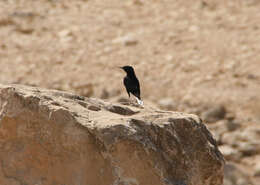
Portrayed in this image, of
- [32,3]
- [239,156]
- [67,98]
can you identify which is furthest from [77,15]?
[67,98]

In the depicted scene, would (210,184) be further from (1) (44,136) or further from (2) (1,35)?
(2) (1,35)

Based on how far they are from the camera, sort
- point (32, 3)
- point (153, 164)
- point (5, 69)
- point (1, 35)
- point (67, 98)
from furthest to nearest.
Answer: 1. point (32, 3)
2. point (1, 35)
3. point (5, 69)
4. point (67, 98)
5. point (153, 164)

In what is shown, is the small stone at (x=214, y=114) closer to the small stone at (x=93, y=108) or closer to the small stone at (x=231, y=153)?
the small stone at (x=231, y=153)

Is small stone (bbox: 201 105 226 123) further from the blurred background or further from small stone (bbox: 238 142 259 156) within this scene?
small stone (bbox: 238 142 259 156)

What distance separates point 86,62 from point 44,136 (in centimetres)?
776

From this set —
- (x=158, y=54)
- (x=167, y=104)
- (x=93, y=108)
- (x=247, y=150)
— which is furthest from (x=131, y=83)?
(x=158, y=54)

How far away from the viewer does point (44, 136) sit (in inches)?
157

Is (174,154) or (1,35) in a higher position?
(1,35)

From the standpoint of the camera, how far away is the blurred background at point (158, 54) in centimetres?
1044

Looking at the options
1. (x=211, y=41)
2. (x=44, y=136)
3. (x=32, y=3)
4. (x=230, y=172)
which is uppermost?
(x=32, y=3)

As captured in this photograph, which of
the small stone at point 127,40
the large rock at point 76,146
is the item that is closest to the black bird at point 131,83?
the large rock at point 76,146

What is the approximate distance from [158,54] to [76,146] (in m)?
8.00

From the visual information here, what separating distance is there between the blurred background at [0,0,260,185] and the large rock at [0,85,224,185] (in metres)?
5.33

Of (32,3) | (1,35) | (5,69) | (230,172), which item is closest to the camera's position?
(230,172)
